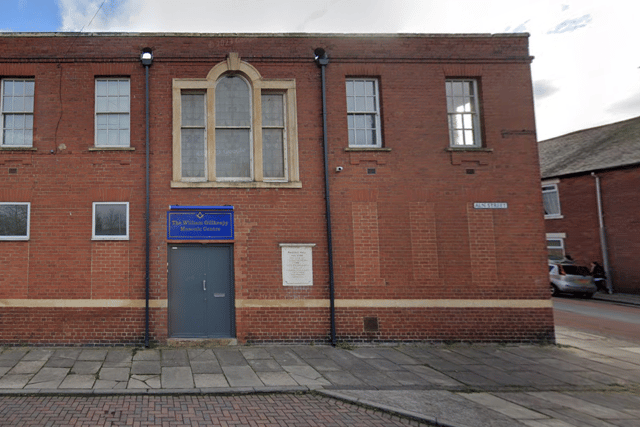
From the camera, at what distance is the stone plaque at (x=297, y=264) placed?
9672 mm

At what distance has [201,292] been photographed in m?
9.57

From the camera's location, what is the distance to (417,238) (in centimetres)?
1002

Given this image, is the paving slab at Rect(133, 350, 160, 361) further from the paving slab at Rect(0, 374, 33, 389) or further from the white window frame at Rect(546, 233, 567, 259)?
the white window frame at Rect(546, 233, 567, 259)

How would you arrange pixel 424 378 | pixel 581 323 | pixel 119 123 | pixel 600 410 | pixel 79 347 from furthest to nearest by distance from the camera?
pixel 581 323, pixel 119 123, pixel 79 347, pixel 424 378, pixel 600 410

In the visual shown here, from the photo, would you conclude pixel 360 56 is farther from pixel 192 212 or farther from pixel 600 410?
pixel 600 410

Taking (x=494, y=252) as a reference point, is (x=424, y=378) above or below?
below

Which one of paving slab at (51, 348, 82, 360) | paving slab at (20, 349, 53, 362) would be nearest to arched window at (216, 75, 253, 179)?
paving slab at (51, 348, 82, 360)

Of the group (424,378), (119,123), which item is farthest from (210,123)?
(424,378)

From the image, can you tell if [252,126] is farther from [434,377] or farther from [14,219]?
[434,377]

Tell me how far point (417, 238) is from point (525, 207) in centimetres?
299

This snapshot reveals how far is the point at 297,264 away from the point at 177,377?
11.9 ft

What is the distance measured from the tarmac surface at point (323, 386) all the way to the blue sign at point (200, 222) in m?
2.59

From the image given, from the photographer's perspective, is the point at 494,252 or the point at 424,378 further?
the point at 494,252

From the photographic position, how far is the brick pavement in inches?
214
